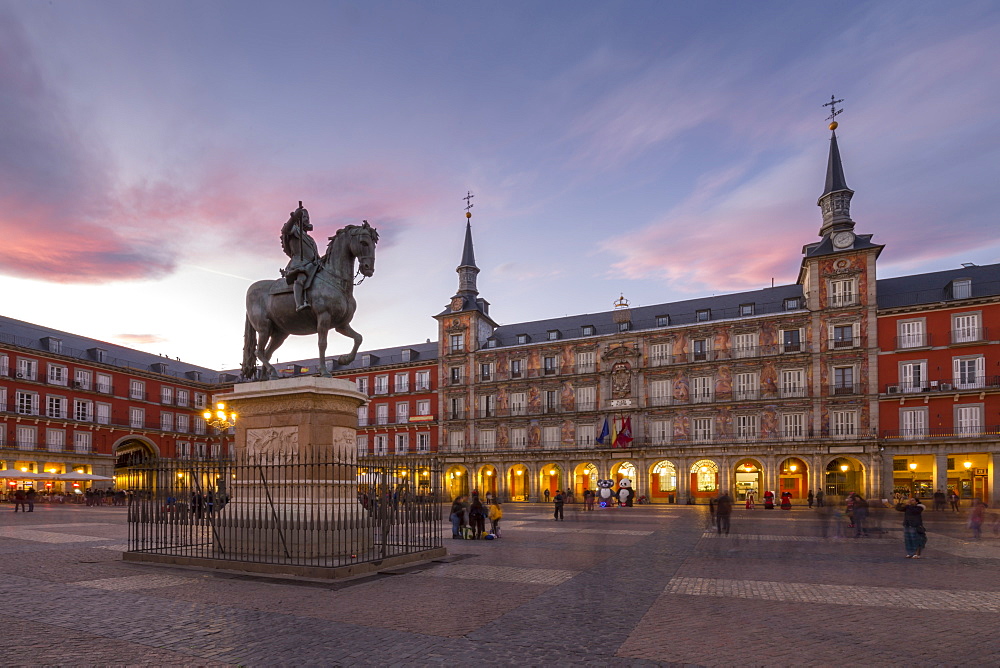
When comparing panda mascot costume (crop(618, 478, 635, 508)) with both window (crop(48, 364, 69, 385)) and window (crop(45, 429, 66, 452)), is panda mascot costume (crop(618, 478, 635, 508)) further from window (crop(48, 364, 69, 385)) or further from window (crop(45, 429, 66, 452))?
window (crop(48, 364, 69, 385))

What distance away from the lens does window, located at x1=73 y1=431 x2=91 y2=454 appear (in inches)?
1903

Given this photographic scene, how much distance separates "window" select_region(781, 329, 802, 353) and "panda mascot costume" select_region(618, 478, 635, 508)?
1359 centimetres

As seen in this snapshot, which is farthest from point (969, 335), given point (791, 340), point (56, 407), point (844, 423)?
point (56, 407)

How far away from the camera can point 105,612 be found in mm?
7551

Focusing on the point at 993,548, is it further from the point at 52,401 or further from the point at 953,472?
the point at 52,401

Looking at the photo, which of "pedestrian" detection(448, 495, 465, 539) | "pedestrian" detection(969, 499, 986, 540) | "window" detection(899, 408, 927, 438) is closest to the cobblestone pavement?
"pedestrian" detection(448, 495, 465, 539)

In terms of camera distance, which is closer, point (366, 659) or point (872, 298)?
point (366, 659)

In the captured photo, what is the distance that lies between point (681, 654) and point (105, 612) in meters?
6.59

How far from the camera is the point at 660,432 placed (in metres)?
45.4

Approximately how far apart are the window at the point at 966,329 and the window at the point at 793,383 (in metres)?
8.49

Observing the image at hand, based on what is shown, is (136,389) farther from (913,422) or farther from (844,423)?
(913,422)

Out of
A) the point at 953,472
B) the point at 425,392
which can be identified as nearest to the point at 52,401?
the point at 425,392

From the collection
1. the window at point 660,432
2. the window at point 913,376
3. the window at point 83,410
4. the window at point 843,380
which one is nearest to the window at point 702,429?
the window at point 660,432

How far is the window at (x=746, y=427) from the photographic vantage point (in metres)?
42.6
